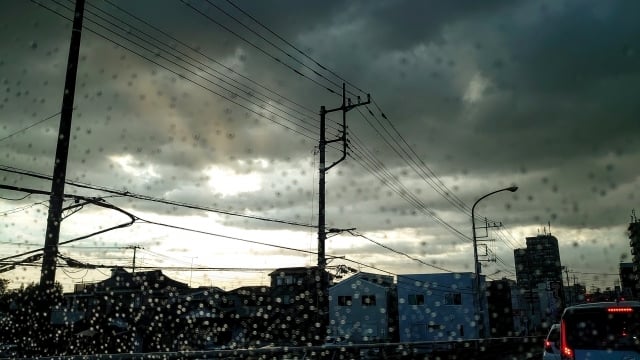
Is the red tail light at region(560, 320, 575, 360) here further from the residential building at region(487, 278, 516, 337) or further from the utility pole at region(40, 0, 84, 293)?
the residential building at region(487, 278, 516, 337)

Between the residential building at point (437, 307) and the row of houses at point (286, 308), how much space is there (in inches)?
4.2

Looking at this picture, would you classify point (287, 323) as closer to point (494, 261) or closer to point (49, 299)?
point (494, 261)

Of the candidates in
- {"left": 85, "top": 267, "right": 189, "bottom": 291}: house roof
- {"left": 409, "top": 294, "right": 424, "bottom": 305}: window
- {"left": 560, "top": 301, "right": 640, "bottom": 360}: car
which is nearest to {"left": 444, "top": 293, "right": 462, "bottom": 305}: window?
{"left": 409, "top": 294, "right": 424, "bottom": 305}: window

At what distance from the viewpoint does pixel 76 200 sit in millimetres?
14570

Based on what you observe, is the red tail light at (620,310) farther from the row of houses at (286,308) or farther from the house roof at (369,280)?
the house roof at (369,280)

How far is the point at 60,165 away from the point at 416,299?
48.2 m

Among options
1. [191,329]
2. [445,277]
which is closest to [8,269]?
[191,329]

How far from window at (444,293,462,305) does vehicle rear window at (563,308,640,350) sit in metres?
48.7

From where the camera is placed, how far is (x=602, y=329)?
8.00 meters

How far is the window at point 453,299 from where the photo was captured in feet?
179

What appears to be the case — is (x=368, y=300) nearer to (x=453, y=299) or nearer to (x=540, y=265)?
(x=453, y=299)

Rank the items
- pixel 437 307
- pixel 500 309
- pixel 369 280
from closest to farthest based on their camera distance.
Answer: pixel 437 307 → pixel 369 280 → pixel 500 309

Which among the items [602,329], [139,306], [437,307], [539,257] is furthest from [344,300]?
[602,329]

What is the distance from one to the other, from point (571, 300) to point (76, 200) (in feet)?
337
